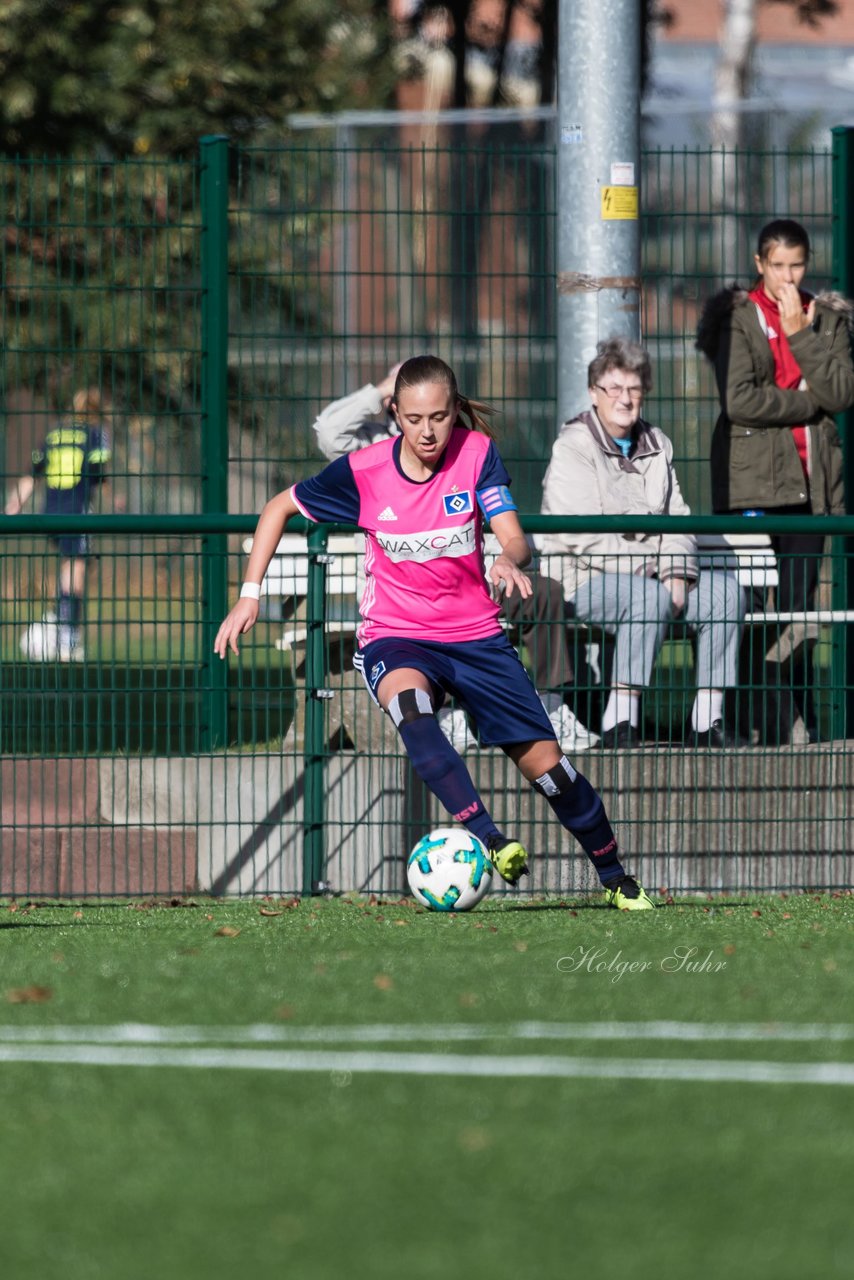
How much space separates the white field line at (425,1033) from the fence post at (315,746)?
10.2 feet

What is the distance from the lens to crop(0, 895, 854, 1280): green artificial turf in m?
3.54

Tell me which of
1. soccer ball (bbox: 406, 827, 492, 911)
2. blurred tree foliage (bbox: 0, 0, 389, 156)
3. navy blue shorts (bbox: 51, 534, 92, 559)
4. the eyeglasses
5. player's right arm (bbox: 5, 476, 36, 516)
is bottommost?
soccer ball (bbox: 406, 827, 492, 911)

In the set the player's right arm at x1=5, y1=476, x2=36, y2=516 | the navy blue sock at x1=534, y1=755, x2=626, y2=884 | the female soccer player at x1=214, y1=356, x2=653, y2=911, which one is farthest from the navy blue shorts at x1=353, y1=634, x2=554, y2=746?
the player's right arm at x1=5, y1=476, x2=36, y2=516

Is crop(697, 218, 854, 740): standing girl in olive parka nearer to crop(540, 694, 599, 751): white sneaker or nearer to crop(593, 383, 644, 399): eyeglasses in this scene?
crop(593, 383, 644, 399): eyeglasses

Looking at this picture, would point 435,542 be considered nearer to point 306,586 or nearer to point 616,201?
point 306,586

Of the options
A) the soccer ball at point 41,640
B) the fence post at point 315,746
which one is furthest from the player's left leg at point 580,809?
the soccer ball at point 41,640

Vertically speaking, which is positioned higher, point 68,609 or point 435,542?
point 435,542

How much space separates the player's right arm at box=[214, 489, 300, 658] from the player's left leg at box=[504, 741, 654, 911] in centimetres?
103

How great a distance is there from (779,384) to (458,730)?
7.57 feet

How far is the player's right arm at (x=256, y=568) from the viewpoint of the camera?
7.21m

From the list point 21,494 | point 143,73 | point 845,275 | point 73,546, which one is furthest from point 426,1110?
point 143,73

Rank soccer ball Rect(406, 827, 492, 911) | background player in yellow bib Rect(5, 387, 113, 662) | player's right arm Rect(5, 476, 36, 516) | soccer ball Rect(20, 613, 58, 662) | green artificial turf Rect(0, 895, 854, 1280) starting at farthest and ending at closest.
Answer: player's right arm Rect(5, 476, 36, 516), background player in yellow bib Rect(5, 387, 113, 662), soccer ball Rect(20, 613, 58, 662), soccer ball Rect(406, 827, 492, 911), green artificial turf Rect(0, 895, 854, 1280)

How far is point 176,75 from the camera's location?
22.7 m

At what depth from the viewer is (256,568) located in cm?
750
